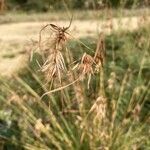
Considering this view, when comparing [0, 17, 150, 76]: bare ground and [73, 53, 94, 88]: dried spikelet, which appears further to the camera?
[0, 17, 150, 76]: bare ground

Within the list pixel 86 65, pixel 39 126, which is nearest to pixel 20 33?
pixel 39 126

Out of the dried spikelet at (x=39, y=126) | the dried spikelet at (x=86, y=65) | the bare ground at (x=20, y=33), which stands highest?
the dried spikelet at (x=86, y=65)

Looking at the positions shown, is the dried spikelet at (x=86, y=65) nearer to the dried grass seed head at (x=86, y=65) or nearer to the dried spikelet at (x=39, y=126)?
the dried grass seed head at (x=86, y=65)

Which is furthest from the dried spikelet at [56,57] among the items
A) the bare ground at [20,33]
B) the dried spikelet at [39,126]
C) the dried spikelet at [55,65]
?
the bare ground at [20,33]

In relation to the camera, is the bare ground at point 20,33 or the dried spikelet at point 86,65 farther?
the bare ground at point 20,33

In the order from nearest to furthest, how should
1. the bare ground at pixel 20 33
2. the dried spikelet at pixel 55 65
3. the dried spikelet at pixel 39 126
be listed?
the dried spikelet at pixel 55 65 < the dried spikelet at pixel 39 126 < the bare ground at pixel 20 33

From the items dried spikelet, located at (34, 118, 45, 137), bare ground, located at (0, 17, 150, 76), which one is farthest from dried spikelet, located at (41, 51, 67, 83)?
bare ground, located at (0, 17, 150, 76)

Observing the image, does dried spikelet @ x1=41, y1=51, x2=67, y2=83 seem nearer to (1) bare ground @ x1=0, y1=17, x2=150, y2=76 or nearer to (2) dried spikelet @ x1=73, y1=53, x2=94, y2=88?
(2) dried spikelet @ x1=73, y1=53, x2=94, y2=88

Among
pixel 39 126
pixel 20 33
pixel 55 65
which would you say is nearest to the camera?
pixel 55 65

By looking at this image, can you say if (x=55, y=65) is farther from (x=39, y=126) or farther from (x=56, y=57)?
(x=39, y=126)

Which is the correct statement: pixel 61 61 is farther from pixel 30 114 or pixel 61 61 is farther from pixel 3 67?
pixel 3 67

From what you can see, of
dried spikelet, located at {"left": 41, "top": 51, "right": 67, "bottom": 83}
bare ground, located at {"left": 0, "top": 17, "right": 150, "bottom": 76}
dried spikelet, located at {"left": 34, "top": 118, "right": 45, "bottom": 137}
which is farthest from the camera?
bare ground, located at {"left": 0, "top": 17, "right": 150, "bottom": 76}

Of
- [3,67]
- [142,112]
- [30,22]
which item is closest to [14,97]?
[142,112]
